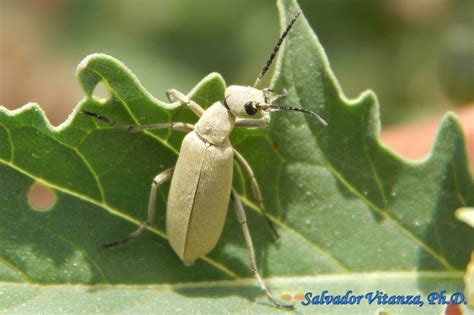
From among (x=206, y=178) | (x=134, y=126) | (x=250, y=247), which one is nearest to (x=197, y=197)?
(x=206, y=178)

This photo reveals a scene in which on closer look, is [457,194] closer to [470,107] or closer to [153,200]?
[153,200]

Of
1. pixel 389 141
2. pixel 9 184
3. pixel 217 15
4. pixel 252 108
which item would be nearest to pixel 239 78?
pixel 217 15

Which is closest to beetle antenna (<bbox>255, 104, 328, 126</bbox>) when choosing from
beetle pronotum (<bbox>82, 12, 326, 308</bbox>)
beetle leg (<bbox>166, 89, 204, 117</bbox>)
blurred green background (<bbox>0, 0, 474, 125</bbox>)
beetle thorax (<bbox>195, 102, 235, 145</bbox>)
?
beetle pronotum (<bbox>82, 12, 326, 308</bbox>)

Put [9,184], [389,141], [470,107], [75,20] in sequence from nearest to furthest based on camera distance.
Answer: [9,184] → [470,107] → [389,141] → [75,20]

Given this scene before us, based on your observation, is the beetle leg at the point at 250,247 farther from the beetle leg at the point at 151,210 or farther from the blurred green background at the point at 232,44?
the blurred green background at the point at 232,44

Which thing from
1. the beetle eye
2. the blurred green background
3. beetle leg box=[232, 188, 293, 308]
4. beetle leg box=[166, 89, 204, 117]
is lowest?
beetle leg box=[232, 188, 293, 308]

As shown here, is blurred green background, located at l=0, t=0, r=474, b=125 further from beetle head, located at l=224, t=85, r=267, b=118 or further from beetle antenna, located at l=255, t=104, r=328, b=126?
beetle antenna, located at l=255, t=104, r=328, b=126
